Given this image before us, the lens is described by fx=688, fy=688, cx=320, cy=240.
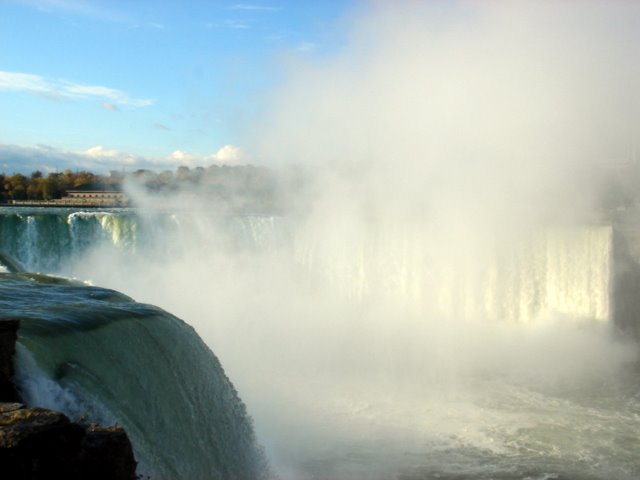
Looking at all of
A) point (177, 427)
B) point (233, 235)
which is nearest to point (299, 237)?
point (233, 235)

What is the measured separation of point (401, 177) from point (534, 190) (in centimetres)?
377

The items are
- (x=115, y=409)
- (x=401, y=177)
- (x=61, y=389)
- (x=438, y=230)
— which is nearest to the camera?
(x=61, y=389)

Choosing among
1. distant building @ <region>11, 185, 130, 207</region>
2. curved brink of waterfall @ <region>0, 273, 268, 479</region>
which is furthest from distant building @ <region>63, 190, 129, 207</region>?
curved brink of waterfall @ <region>0, 273, 268, 479</region>

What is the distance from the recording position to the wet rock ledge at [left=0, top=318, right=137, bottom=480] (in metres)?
3.40

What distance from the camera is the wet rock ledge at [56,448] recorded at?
3402mm

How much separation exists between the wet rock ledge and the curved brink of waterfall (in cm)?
97

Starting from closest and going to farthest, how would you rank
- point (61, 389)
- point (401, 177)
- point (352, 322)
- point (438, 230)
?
1. point (61, 389)
2. point (352, 322)
3. point (438, 230)
4. point (401, 177)

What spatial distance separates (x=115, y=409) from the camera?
17.4 feet

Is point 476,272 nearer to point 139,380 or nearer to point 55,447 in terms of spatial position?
point 139,380

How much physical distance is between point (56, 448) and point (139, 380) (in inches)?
98.4

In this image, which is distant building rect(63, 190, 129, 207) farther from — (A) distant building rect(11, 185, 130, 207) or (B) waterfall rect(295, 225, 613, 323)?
(B) waterfall rect(295, 225, 613, 323)

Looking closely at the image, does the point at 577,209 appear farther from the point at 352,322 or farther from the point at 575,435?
the point at 575,435

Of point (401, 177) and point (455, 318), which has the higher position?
point (401, 177)

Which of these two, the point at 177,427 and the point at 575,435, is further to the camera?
the point at 575,435
